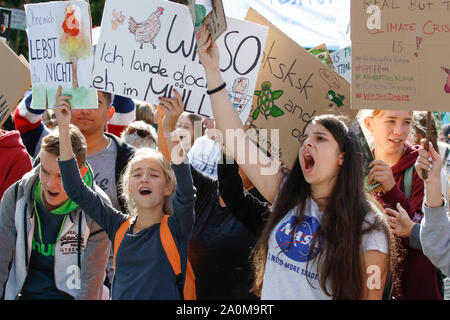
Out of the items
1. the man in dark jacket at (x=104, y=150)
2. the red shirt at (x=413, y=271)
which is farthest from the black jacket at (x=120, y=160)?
the red shirt at (x=413, y=271)

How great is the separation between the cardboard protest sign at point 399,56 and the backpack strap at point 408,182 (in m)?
0.53

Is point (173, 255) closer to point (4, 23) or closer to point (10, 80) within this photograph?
point (10, 80)

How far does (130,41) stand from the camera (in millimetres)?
3578

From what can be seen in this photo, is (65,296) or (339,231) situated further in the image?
(65,296)

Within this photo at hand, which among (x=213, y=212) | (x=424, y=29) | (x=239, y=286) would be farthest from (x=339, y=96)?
(x=239, y=286)

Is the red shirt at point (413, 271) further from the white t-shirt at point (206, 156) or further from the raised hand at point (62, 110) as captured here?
the raised hand at point (62, 110)

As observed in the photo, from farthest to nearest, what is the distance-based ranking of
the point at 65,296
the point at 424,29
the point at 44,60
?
the point at 44,60 < the point at 65,296 < the point at 424,29

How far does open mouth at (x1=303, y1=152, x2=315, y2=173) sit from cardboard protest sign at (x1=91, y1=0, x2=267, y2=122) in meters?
0.66

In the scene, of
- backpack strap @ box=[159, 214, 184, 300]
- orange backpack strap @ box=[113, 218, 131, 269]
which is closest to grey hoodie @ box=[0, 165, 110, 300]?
orange backpack strap @ box=[113, 218, 131, 269]

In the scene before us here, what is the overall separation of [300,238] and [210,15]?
1.14 metres

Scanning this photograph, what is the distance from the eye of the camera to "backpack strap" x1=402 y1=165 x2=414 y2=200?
3377mm

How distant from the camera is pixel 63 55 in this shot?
3.63 meters

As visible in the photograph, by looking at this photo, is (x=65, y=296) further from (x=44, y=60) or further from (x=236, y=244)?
(x=44, y=60)
